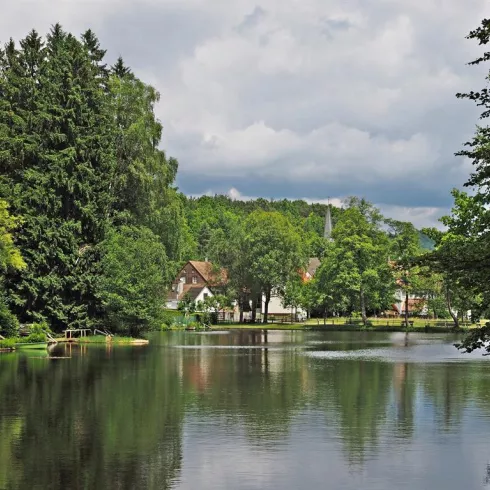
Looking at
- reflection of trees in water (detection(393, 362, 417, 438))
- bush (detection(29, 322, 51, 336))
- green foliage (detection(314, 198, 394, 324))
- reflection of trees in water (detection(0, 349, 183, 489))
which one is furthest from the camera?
green foliage (detection(314, 198, 394, 324))

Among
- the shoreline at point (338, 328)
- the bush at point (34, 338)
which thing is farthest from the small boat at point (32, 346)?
the shoreline at point (338, 328)

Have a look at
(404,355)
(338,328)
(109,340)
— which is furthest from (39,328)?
(338,328)

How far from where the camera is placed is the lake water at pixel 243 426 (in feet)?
53.6

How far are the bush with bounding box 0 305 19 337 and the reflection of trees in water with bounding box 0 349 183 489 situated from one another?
621 inches

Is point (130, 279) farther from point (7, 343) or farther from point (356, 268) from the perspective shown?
point (356, 268)

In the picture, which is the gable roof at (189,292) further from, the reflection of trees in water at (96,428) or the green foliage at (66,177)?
the reflection of trees in water at (96,428)

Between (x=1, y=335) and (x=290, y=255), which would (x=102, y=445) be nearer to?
(x=1, y=335)

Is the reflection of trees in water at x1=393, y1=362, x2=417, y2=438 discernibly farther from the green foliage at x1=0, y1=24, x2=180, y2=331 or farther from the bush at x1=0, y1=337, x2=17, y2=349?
the green foliage at x1=0, y1=24, x2=180, y2=331

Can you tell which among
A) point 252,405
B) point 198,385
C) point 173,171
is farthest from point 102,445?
point 173,171

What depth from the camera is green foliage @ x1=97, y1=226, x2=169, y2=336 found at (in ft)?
198

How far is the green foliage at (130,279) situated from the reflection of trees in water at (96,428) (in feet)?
72.5

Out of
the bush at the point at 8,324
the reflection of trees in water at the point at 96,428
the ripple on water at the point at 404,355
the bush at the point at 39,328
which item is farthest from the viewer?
the bush at the point at 39,328

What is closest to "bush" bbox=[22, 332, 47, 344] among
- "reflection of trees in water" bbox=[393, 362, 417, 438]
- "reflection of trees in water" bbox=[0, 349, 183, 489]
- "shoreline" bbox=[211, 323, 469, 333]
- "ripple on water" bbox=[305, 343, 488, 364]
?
"reflection of trees in water" bbox=[0, 349, 183, 489]

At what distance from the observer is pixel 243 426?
22.2 metres
